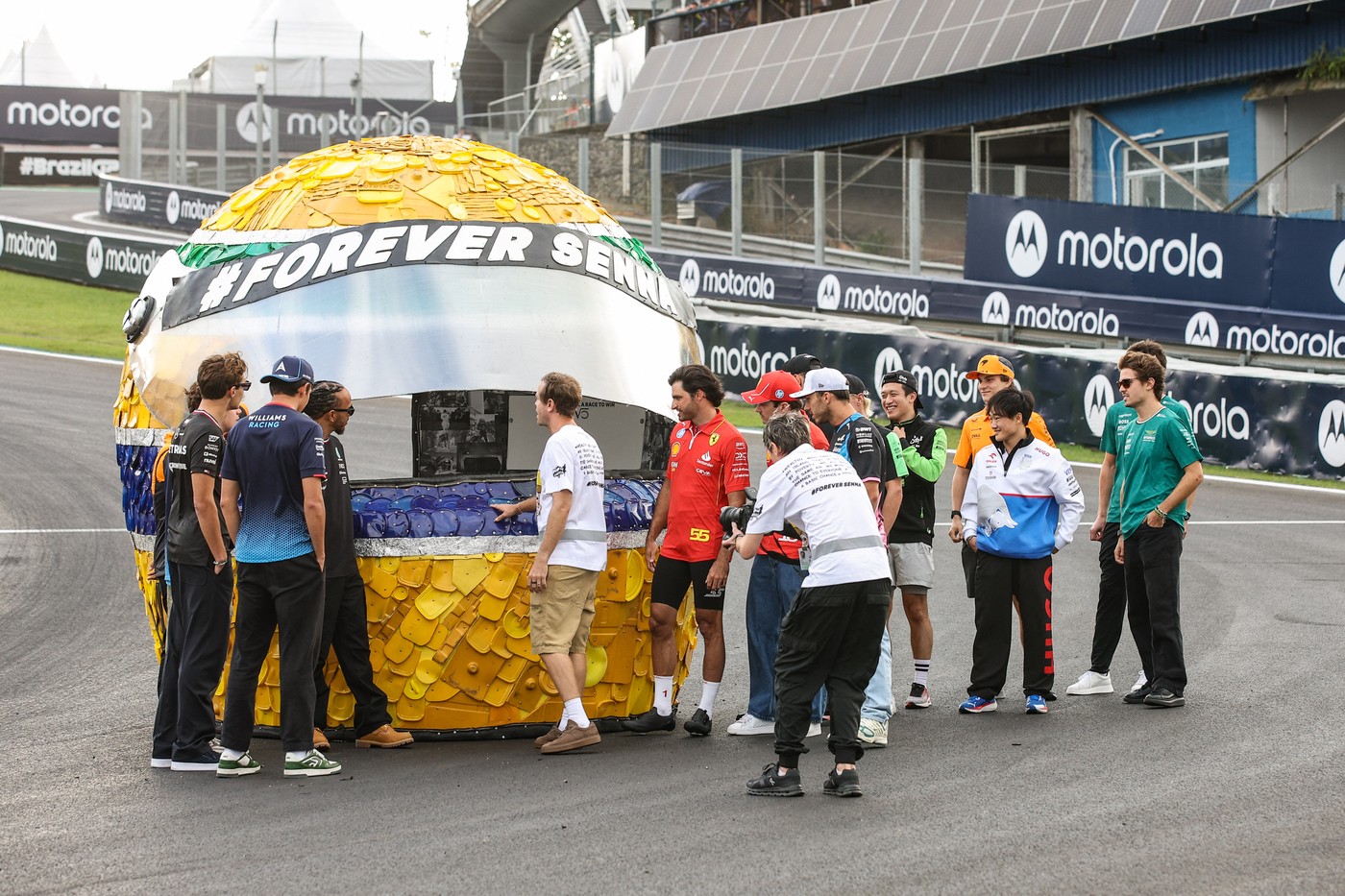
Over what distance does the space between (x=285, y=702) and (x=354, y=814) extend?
0.91 meters

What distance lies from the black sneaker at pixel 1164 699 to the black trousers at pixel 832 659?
7.26 feet

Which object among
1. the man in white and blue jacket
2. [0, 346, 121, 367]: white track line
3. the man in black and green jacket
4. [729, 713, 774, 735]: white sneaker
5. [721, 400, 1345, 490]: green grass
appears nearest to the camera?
[729, 713, 774, 735]: white sneaker

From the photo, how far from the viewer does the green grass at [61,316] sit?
25609 mm

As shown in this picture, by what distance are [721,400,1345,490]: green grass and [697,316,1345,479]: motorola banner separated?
9 cm

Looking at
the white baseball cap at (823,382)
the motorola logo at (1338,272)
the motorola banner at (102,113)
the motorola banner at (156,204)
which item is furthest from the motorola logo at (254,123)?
the white baseball cap at (823,382)

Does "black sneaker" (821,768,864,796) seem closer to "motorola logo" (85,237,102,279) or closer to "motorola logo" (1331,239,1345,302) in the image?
"motorola logo" (1331,239,1345,302)

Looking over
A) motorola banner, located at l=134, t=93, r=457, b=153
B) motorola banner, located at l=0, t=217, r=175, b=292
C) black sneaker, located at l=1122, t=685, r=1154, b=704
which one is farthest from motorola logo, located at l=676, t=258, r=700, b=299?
black sneaker, located at l=1122, t=685, r=1154, b=704

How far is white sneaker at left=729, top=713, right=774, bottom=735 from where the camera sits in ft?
25.7

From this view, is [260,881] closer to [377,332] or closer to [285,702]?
[285,702]

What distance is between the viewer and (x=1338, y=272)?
2017 cm

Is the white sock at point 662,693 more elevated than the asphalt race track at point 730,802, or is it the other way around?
the white sock at point 662,693

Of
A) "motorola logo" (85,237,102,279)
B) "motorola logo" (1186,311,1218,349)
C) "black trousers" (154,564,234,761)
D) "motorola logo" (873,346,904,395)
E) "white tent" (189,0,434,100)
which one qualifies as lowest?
"black trousers" (154,564,234,761)

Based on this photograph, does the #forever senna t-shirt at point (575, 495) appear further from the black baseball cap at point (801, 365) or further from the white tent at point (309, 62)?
the white tent at point (309, 62)

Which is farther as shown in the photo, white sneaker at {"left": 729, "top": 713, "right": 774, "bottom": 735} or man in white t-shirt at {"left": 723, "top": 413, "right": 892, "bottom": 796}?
white sneaker at {"left": 729, "top": 713, "right": 774, "bottom": 735}
